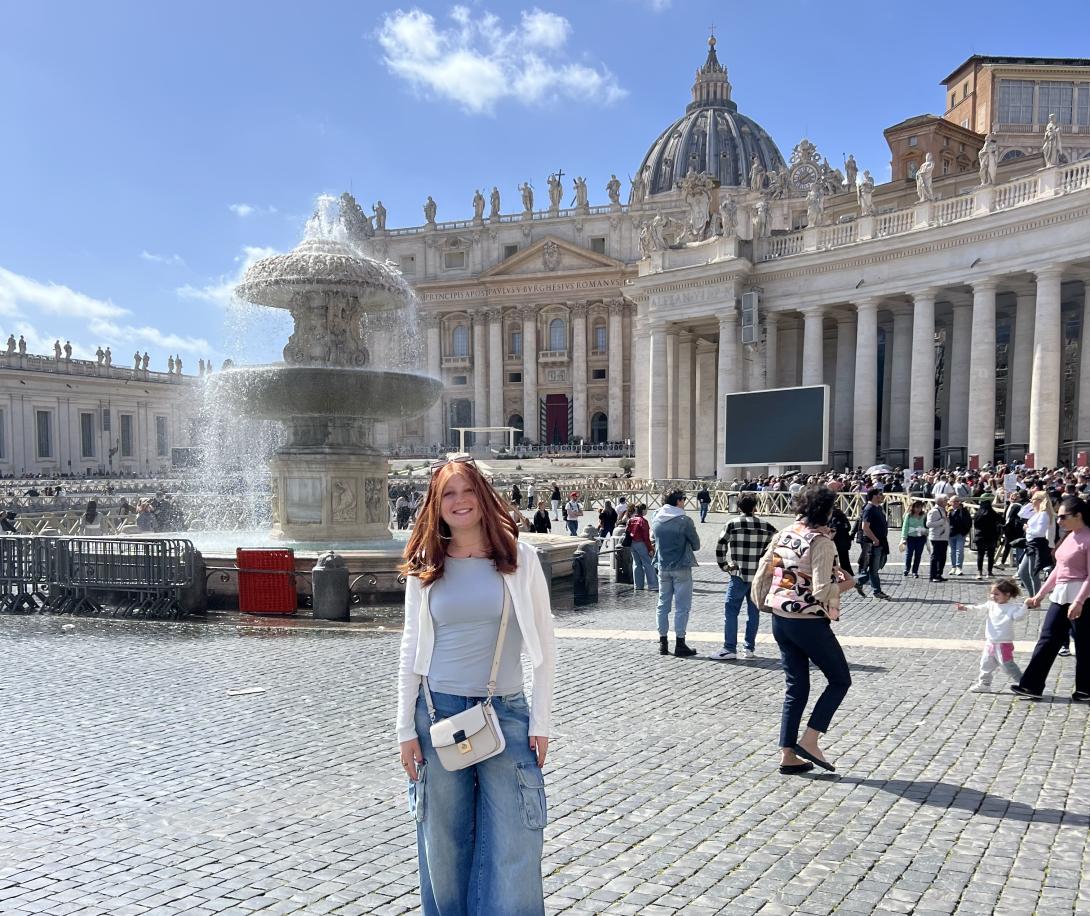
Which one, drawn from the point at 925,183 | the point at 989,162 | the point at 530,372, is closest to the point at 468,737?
the point at 989,162

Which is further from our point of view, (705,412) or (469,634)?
(705,412)

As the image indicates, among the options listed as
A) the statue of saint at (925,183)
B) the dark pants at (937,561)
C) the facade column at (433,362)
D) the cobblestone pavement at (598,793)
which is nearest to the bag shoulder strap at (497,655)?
the cobblestone pavement at (598,793)

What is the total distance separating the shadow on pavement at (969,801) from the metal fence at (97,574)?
846 centimetres

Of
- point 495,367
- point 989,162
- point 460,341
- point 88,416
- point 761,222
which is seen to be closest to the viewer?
point 989,162

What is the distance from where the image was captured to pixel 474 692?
2.85 m

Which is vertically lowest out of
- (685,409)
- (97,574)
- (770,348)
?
(97,574)

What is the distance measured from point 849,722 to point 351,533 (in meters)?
9.26

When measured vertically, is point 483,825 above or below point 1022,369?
below

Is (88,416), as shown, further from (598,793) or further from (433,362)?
(598,793)

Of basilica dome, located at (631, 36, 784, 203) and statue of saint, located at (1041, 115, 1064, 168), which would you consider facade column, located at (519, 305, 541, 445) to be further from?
statue of saint, located at (1041, 115, 1064, 168)

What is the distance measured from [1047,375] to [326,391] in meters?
20.1

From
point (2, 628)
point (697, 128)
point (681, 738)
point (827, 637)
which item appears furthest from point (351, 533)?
point (697, 128)

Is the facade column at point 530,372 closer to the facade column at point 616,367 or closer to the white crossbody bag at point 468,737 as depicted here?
the facade column at point 616,367

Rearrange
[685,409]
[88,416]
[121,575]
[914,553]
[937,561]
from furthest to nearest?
1. [88,416]
2. [685,409]
3. [914,553]
4. [937,561]
5. [121,575]
